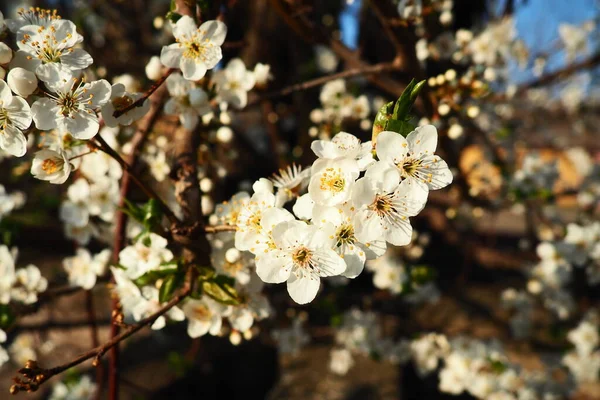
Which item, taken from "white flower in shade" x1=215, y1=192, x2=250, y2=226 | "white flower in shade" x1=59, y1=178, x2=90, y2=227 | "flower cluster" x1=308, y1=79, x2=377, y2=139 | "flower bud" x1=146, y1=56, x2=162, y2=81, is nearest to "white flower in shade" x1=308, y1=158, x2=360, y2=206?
"white flower in shade" x1=215, y1=192, x2=250, y2=226

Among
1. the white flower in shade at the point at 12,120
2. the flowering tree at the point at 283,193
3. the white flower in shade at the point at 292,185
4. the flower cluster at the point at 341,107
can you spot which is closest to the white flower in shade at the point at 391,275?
the flowering tree at the point at 283,193

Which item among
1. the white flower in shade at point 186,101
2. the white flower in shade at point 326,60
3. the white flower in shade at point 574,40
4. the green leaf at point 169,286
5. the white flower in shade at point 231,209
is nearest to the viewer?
the green leaf at point 169,286

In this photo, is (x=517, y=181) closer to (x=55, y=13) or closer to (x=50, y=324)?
(x=55, y=13)

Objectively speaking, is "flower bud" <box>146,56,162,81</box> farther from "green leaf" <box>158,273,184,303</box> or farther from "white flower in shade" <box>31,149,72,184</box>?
"green leaf" <box>158,273,184,303</box>

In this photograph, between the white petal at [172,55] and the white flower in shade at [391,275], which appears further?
the white flower in shade at [391,275]

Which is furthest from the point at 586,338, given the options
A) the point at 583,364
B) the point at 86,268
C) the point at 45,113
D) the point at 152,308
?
the point at 45,113

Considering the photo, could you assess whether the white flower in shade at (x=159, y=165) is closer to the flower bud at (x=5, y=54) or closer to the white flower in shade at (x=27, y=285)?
the white flower in shade at (x=27, y=285)
